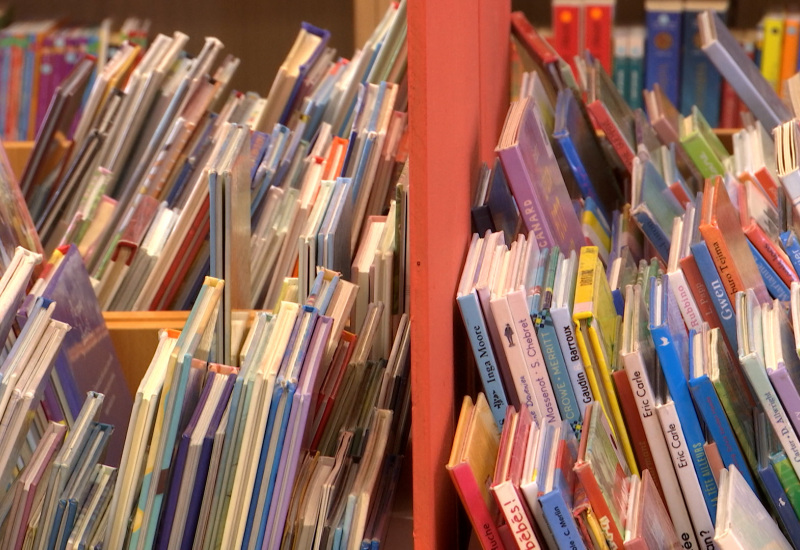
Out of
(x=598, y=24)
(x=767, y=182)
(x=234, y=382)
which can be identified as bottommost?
(x=234, y=382)

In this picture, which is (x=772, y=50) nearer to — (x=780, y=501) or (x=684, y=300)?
(x=684, y=300)

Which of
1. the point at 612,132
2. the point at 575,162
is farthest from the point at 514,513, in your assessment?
the point at 612,132

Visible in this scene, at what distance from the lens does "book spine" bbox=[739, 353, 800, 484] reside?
0.97m

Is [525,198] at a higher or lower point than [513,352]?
higher

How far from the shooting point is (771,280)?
1183mm

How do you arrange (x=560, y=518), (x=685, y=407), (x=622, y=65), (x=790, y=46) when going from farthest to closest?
(x=622, y=65) → (x=790, y=46) → (x=685, y=407) → (x=560, y=518)

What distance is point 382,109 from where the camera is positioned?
5.13 feet

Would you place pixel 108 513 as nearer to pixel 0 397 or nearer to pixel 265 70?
pixel 0 397

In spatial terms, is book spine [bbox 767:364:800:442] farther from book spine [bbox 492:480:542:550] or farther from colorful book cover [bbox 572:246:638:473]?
book spine [bbox 492:480:542:550]

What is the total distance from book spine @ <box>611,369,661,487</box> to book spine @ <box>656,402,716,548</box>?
1.6 inches

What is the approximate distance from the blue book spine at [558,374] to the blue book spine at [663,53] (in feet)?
5.81

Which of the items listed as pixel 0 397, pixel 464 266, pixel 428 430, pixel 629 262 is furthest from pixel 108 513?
pixel 629 262

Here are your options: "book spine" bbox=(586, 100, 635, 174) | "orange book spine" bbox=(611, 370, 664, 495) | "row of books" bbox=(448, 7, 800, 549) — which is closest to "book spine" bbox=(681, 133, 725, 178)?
"book spine" bbox=(586, 100, 635, 174)

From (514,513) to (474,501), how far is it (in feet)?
0.15
